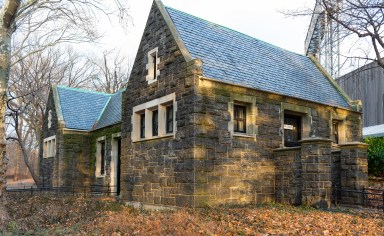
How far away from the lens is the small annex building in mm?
12469

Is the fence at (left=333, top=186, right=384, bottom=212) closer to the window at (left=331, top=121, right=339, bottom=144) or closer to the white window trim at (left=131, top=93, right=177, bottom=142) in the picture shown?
the window at (left=331, top=121, right=339, bottom=144)

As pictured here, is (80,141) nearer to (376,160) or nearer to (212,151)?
(212,151)

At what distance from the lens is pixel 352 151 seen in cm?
1420

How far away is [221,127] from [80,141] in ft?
41.7

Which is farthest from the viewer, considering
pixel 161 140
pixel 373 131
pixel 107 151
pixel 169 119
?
pixel 373 131

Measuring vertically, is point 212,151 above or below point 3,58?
below

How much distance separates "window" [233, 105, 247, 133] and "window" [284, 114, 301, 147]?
8.50 feet

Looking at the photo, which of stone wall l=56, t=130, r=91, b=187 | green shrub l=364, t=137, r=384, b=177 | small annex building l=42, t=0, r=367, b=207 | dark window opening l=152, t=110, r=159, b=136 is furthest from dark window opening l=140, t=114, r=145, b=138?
green shrub l=364, t=137, r=384, b=177

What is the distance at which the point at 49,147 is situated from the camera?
81.1 ft

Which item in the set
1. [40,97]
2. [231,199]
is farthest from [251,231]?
[40,97]

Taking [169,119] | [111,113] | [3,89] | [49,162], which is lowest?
[49,162]

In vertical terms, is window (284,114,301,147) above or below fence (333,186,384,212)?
above

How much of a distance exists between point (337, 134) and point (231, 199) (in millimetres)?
7776

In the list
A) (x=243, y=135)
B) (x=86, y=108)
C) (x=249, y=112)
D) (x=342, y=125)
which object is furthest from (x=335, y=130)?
(x=86, y=108)
